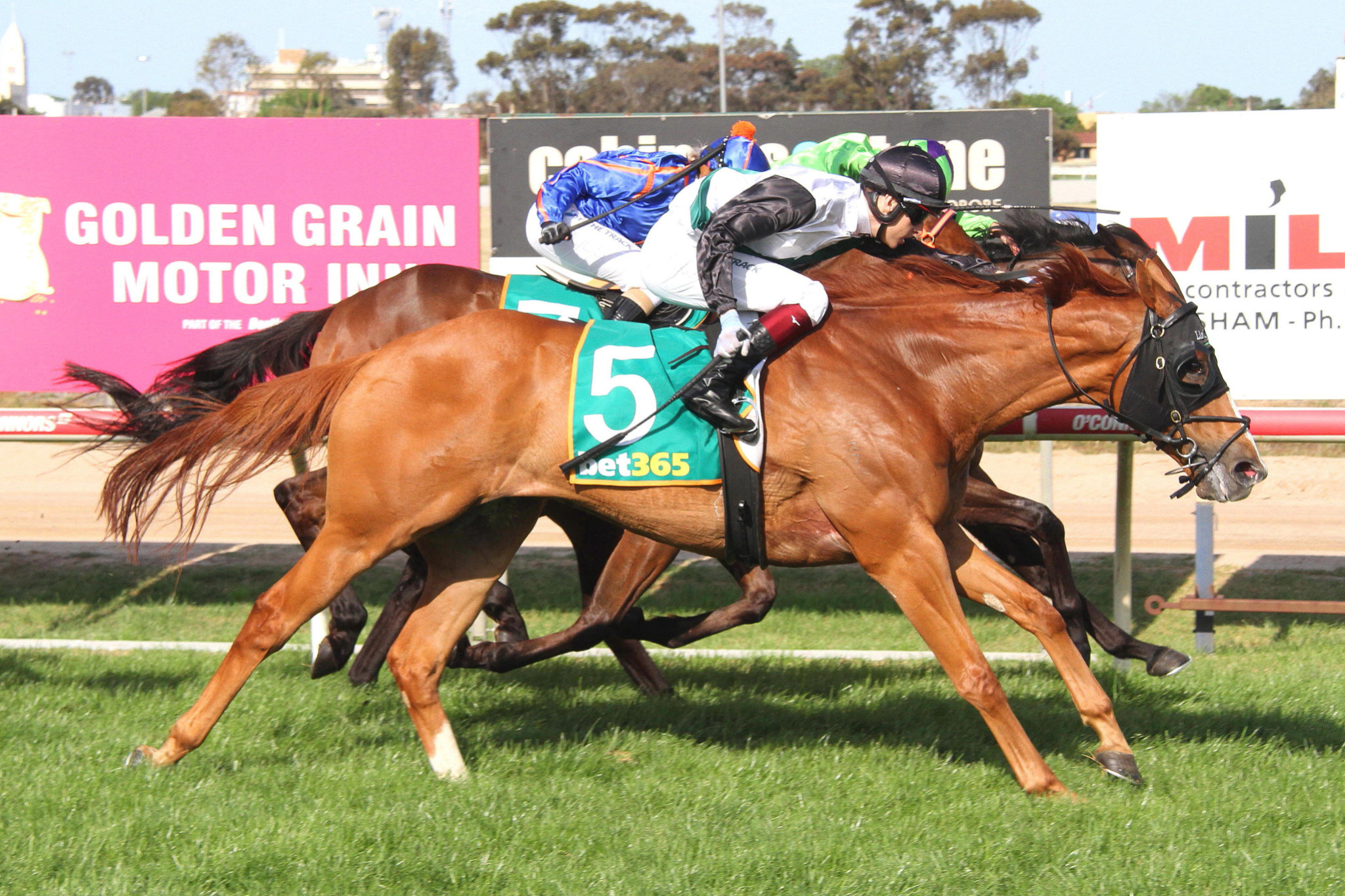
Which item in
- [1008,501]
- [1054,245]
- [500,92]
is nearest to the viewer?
[1054,245]

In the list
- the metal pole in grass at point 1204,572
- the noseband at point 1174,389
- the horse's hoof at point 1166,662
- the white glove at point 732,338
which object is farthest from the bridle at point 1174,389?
the metal pole in grass at point 1204,572

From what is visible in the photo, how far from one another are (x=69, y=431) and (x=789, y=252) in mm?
4069

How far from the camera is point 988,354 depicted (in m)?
4.11

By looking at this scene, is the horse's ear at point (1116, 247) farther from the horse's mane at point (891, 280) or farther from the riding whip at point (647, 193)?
the riding whip at point (647, 193)

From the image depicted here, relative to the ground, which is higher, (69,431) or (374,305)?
(374,305)

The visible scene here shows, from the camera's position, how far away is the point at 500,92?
44156 millimetres

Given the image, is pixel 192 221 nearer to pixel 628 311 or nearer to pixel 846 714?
pixel 628 311

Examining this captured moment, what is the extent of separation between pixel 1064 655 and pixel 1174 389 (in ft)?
2.94

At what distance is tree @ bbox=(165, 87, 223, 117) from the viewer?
1714 inches

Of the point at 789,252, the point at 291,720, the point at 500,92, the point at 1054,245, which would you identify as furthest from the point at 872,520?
the point at 500,92

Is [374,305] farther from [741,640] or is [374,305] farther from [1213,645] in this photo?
[1213,645]

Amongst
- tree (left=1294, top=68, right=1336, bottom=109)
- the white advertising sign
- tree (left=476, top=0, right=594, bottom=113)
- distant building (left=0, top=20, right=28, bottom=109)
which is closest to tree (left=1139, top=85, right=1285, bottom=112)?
tree (left=1294, top=68, right=1336, bottom=109)

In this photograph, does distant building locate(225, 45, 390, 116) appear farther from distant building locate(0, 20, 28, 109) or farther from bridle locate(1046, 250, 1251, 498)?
bridle locate(1046, 250, 1251, 498)

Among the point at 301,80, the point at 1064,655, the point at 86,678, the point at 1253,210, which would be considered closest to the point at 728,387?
the point at 1064,655
